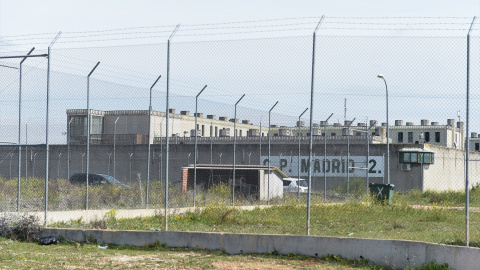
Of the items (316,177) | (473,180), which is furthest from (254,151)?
(473,180)

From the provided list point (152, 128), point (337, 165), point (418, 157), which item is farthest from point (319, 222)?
point (152, 128)

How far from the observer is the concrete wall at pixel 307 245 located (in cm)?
1180

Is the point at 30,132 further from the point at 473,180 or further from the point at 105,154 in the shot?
the point at 473,180

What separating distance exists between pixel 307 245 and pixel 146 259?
3.24 meters

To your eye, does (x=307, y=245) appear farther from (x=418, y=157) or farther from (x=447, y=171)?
(x=447, y=171)

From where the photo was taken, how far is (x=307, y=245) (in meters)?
13.4

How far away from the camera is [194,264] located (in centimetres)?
1244

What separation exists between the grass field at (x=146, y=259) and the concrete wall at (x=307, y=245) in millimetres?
170

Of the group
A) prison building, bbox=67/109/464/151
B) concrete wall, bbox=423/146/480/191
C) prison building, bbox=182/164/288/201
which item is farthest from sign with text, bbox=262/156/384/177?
prison building, bbox=182/164/288/201

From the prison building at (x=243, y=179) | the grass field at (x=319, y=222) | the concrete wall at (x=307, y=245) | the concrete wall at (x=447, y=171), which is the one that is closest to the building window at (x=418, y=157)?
the concrete wall at (x=447, y=171)

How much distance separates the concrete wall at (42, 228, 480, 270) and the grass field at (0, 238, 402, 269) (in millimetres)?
170

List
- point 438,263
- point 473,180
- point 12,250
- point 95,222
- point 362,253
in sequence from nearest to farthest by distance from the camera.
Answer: point 438,263 → point 362,253 → point 12,250 → point 95,222 → point 473,180

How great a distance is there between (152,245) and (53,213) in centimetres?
485

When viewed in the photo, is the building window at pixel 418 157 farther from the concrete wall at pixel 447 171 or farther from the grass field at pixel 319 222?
the grass field at pixel 319 222
